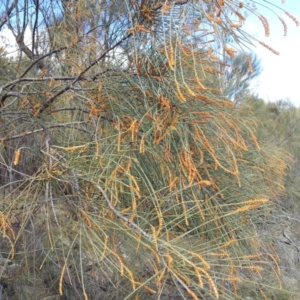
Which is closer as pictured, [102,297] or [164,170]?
[164,170]

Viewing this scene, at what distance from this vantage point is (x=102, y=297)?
118 inches

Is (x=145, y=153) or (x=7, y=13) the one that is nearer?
(x=145, y=153)

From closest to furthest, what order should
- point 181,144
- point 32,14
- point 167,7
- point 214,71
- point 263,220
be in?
point 167,7, point 181,144, point 214,71, point 263,220, point 32,14

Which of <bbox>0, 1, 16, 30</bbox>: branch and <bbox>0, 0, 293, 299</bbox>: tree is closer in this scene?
<bbox>0, 0, 293, 299</bbox>: tree

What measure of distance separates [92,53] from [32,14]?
1.55 meters

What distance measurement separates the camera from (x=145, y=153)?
5.52 feet

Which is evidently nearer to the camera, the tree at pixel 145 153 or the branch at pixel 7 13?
the tree at pixel 145 153

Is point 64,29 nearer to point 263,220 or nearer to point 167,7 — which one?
point 167,7

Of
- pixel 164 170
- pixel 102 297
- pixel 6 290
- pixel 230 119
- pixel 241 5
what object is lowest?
pixel 6 290

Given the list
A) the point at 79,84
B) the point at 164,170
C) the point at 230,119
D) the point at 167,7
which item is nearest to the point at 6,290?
the point at 79,84

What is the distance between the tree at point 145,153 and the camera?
1311 millimetres

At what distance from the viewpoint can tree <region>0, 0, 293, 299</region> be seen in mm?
1311

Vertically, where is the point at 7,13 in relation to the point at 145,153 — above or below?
above

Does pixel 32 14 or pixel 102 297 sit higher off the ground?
pixel 32 14
